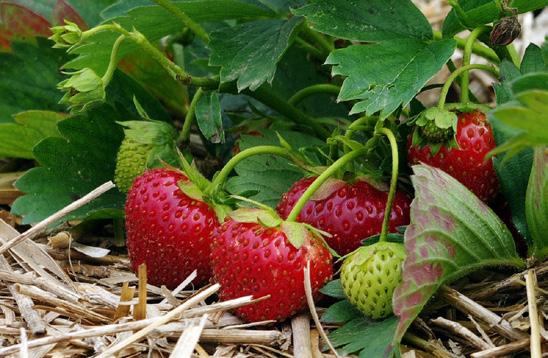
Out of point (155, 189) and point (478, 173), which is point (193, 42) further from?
point (478, 173)

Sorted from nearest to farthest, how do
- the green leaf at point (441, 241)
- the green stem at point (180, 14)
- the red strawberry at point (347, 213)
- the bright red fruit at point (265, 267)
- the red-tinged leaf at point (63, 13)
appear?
the green leaf at point (441, 241) → the bright red fruit at point (265, 267) → the red strawberry at point (347, 213) → the green stem at point (180, 14) → the red-tinged leaf at point (63, 13)

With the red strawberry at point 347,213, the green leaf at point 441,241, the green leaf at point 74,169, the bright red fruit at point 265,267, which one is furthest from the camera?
the green leaf at point 74,169

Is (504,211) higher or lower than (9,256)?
higher

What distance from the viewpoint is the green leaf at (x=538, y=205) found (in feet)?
3.62

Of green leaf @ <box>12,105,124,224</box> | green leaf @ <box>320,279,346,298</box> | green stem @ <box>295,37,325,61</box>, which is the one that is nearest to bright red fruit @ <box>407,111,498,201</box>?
green leaf @ <box>320,279,346,298</box>

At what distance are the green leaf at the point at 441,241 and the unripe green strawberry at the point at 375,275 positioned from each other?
0.20 feet

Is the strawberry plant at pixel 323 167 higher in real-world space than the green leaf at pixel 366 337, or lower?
higher

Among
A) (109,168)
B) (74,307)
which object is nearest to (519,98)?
(74,307)

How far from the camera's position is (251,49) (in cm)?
142

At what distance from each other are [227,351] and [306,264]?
0.14 meters

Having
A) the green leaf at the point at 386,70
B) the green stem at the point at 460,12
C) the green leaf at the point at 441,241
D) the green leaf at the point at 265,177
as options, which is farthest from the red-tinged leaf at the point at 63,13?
the green leaf at the point at 441,241

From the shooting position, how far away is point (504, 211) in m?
1.33

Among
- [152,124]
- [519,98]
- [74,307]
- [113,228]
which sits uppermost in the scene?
[519,98]

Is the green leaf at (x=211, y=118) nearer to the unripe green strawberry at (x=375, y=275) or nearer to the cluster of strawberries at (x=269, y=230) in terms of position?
the cluster of strawberries at (x=269, y=230)
